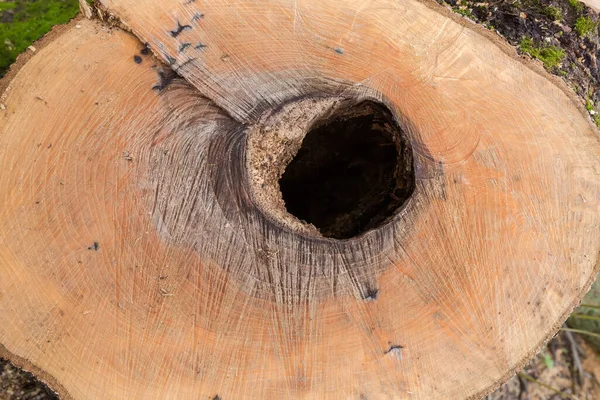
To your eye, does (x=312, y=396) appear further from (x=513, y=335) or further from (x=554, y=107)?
(x=554, y=107)

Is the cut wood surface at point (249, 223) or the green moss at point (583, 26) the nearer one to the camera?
the cut wood surface at point (249, 223)

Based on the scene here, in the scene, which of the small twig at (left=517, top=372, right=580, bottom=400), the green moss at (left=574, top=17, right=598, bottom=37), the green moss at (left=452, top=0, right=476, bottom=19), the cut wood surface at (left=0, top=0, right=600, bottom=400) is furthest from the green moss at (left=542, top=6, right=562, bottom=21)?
the small twig at (left=517, top=372, right=580, bottom=400)

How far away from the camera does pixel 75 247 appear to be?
1.20m

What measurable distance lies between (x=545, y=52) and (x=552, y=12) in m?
0.25

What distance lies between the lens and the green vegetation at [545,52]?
5.24ft

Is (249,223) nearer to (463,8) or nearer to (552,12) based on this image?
(463,8)

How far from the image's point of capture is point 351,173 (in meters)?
2.21

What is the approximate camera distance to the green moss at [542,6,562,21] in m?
1.74

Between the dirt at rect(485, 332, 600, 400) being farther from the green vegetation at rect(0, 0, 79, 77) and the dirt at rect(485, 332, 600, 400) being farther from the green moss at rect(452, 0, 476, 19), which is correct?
the green vegetation at rect(0, 0, 79, 77)

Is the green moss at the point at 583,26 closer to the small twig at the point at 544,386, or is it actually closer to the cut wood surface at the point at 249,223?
the cut wood surface at the point at 249,223

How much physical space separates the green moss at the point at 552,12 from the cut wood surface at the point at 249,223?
0.73 m

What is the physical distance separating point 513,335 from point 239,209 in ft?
3.00

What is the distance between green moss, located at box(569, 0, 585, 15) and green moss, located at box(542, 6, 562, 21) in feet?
0.32

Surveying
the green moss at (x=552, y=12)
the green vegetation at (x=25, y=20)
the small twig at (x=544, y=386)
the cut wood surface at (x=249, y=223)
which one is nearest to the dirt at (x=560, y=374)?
the small twig at (x=544, y=386)
